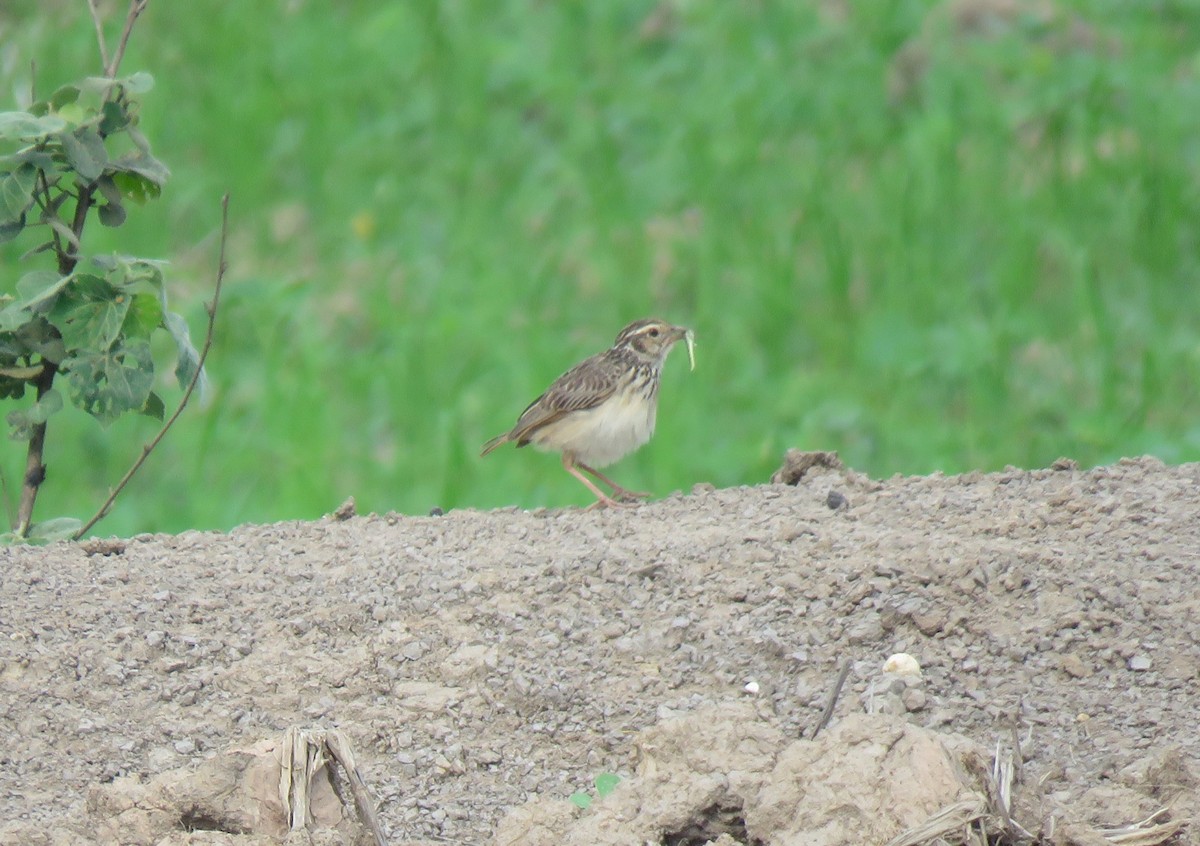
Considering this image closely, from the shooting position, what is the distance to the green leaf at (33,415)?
561 cm

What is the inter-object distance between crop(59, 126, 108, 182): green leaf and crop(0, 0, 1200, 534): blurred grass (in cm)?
338

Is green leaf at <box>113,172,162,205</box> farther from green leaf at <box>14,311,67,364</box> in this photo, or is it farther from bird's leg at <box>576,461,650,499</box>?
bird's leg at <box>576,461,650,499</box>

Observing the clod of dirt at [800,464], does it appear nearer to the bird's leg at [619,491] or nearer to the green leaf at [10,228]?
the bird's leg at [619,491]

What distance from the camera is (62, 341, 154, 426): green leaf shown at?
5.51 meters

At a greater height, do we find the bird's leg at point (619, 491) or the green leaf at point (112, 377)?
the bird's leg at point (619, 491)

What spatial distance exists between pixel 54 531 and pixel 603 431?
224cm

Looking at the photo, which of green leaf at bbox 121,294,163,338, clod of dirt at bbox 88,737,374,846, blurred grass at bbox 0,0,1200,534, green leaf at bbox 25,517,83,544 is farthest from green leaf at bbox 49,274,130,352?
blurred grass at bbox 0,0,1200,534

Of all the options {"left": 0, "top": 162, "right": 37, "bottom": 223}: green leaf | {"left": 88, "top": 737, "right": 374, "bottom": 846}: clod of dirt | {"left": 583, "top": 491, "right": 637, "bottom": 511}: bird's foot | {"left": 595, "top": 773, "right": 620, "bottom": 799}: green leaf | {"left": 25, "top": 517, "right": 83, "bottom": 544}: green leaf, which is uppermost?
{"left": 0, "top": 162, "right": 37, "bottom": 223}: green leaf

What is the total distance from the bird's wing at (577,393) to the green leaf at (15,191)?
2.42 meters

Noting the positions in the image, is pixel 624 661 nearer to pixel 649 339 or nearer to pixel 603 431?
pixel 603 431

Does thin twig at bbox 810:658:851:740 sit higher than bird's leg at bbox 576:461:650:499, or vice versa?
bird's leg at bbox 576:461:650:499

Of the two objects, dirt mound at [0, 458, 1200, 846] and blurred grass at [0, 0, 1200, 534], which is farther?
blurred grass at [0, 0, 1200, 534]

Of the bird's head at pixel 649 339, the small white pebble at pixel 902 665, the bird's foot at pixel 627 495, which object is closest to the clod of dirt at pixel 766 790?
the small white pebble at pixel 902 665

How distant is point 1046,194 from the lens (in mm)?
11633
